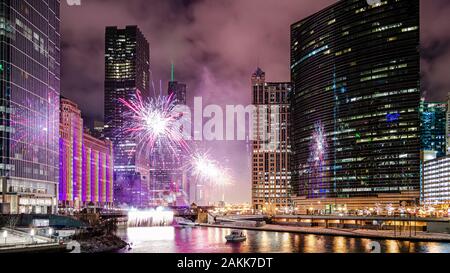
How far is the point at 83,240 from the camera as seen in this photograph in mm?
94125

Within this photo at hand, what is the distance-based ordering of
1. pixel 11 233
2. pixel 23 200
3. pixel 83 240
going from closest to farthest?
pixel 11 233, pixel 83 240, pixel 23 200

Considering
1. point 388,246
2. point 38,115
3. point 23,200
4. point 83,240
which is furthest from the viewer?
point 38,115

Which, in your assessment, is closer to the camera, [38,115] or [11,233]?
[11,233]

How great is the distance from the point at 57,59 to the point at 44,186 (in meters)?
43.7

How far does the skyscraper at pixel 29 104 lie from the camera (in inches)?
5369

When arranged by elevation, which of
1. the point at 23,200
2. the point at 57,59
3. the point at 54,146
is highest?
the point at 57,59

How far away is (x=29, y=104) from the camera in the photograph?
147 metres

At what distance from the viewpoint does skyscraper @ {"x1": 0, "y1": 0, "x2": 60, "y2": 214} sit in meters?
136
